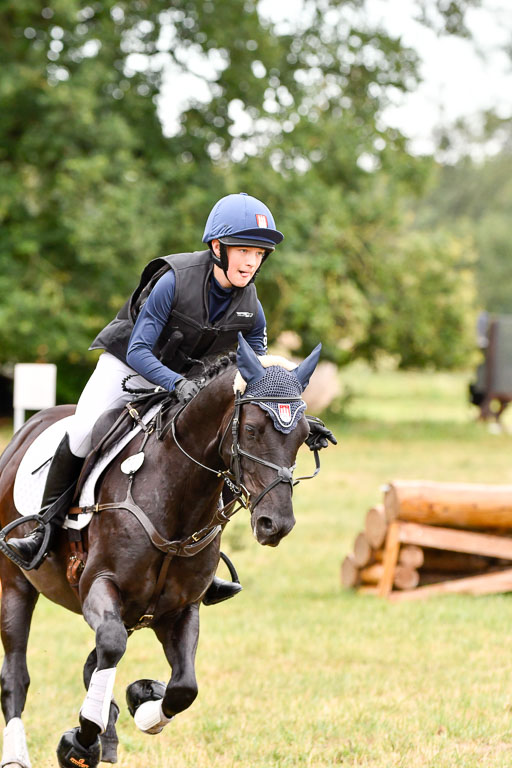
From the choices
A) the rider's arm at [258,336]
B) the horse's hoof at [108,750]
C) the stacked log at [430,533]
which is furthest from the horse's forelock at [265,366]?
the stacked log at [430,533]

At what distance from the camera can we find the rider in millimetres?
4504

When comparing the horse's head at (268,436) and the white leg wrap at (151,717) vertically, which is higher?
the horse's head at (268,436)

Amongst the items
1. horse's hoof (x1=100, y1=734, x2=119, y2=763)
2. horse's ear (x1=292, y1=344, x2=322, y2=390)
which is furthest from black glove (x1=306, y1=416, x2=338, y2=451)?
horse's hoof (x1=100, y1=734, x2=119, y2=763)

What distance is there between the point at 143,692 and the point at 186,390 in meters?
1.71

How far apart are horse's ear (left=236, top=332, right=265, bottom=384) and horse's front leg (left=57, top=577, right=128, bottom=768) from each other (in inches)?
47.6

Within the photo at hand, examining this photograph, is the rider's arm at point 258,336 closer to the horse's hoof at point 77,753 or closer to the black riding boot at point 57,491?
the black riding boot at point 57,491

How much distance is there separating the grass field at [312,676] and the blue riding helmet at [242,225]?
2.88m

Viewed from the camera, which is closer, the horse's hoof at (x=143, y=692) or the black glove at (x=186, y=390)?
the black glove at (x=186, y=390)

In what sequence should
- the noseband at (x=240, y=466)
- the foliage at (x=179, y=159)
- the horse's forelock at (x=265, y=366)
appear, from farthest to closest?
the foliage at (x=179, y=159) → the horse's forelock at (x=265, y=366) → the noseband at (x=240, y=466)

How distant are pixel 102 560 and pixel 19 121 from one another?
20.7 meters

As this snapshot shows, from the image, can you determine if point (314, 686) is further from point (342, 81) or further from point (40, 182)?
point (342, 81)

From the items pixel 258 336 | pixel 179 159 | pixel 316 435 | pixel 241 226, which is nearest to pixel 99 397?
pixel 258 336

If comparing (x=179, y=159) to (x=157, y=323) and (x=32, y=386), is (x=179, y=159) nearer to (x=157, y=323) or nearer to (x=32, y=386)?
(x=32, y=386)

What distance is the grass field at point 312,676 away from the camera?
557 cm
